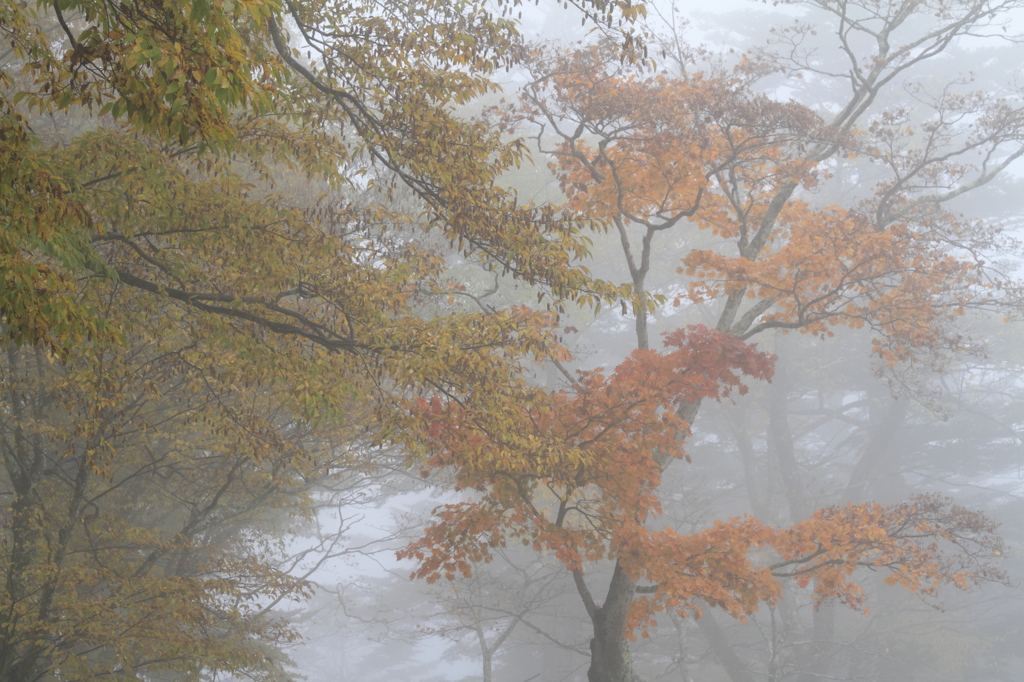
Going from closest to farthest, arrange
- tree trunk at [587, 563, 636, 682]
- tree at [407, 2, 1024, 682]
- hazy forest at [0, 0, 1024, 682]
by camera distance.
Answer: hazy forest at [0, 0, 1024, 682], tree at [407, 2, 1024, 682], tree trunk at [587, 563, 636, 682]

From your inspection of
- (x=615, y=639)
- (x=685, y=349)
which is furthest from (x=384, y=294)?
(x=615, y=639)

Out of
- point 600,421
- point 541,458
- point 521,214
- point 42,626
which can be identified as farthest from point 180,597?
point 521,214

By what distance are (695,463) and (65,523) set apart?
818 inches

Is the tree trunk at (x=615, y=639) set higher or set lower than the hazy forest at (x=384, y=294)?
lower

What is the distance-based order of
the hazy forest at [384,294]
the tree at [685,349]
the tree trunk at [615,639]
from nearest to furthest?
the hazy forest at [384,294] < the tree at [685,349] < the tree trunk at [615,639]

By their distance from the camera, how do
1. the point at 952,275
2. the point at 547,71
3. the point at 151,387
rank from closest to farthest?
the point at 151,387, the point at 547,71, the point at 952,275

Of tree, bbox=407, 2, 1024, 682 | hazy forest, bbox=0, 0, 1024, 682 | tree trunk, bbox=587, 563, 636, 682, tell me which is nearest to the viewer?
hazy forest, bbox=0, 0, 1024, 682

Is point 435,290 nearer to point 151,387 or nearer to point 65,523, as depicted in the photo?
point 151,387

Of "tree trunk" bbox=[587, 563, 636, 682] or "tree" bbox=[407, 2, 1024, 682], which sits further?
"tree trunk" bbox=[587, 563, 636, 682]

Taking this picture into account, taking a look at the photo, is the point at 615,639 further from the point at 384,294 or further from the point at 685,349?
the point at 384,294

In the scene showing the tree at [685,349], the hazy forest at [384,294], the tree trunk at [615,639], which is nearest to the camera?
the hazy forest at [384,294]

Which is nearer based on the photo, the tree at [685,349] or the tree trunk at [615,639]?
the tree at [685,349]

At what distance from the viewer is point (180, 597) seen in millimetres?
6824

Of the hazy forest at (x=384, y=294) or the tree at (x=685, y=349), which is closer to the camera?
the hazy forest at (x=384, y=294)
